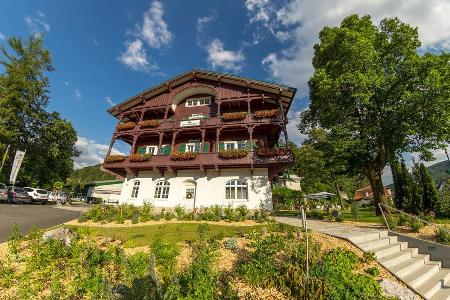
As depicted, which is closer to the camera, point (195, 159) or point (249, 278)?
point (249, 278)

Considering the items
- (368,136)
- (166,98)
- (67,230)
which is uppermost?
(166,98)

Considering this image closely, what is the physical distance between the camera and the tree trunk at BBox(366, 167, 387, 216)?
18.7m

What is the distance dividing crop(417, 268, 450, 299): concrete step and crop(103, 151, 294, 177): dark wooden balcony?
38.1ft

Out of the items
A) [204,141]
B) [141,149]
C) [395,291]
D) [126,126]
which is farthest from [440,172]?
[395,291]

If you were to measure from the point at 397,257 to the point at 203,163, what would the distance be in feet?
49.9

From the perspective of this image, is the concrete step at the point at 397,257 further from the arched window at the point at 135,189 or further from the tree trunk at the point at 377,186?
the arched window at the point at 135,189

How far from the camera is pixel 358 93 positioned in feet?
58.0

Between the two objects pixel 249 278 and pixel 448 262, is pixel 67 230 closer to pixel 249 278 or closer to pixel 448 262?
pixel 249 278

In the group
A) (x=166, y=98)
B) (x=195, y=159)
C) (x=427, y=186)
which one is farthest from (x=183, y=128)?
(x=427, y=186)

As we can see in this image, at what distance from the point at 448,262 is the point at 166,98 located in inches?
1012

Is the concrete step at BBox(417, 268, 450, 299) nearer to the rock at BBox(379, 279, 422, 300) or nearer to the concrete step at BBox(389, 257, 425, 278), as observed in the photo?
the concrete step at BBox(389, 257, 425, 278)

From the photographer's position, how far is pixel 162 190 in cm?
2355

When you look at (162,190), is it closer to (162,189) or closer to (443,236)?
(162,189)

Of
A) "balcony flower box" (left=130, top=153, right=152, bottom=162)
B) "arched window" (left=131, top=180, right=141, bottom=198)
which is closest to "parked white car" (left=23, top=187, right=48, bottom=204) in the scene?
"arched window" (left=131, top=180, right=141, bottom=198)
